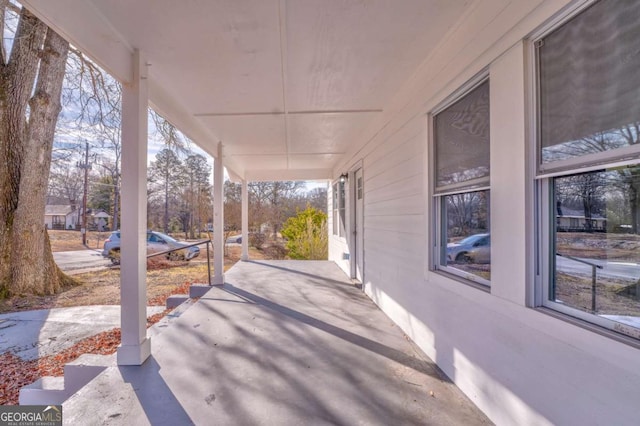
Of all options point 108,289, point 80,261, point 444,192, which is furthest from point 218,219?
point 80,261

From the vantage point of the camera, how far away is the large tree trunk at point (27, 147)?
5152 millimetres

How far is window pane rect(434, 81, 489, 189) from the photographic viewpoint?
1.94m

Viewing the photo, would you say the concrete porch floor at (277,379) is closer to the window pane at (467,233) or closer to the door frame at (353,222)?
the window pane at (467,233)

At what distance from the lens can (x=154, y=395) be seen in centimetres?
204

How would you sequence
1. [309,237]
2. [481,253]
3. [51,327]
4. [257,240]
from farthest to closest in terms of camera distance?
[257,240]
[309,237]
[51,327]
[481,253]

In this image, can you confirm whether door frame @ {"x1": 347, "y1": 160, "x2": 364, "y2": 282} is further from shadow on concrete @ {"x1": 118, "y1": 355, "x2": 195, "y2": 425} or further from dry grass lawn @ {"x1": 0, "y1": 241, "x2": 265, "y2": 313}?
shadow on concrete @ {"x1": 118, "y1": 355, "x2": 195, "y2": 425}

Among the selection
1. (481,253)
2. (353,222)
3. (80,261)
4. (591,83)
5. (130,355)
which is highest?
(591,83)

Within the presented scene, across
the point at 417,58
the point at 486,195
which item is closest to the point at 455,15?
the point at 417,58

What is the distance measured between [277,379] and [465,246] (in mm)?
1815

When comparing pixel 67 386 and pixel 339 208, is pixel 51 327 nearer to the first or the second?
pixel 67 386

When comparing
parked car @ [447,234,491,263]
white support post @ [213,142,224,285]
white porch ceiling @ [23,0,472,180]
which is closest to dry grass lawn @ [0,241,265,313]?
white support post @ [213,142,224,285]

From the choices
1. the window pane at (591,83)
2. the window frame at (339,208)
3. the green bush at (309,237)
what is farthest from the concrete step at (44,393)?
the green bush at (309,237)

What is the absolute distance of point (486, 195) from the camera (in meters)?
1.92

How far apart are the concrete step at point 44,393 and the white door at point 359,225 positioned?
13.5ft
